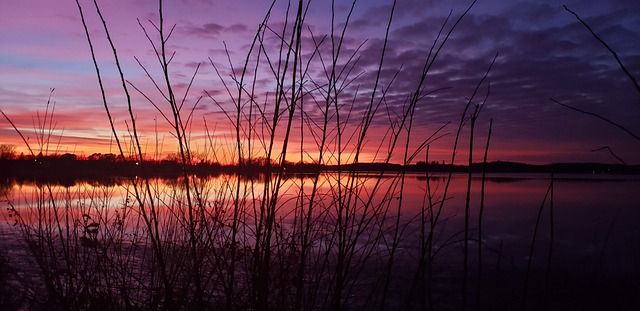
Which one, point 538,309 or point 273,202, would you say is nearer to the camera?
point 273,202

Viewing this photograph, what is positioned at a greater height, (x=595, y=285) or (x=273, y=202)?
(x=273, y=202)

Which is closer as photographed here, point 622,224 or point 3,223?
point 3,223

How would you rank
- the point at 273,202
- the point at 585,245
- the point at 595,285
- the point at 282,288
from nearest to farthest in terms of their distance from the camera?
the point at 273,202 < the point at 282,288 < the point at 595,285 < the point at 585,245

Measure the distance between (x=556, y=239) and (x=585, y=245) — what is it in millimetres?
594

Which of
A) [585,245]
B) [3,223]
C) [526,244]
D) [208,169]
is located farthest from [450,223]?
[3,223]

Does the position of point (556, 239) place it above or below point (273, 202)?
below

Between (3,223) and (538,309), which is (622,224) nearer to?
(538,309)

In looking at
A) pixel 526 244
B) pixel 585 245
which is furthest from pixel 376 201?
pixel 585 245

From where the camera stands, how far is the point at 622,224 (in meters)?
9.60

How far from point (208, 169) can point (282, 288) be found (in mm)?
1877

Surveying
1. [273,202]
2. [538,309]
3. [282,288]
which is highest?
[273,202]

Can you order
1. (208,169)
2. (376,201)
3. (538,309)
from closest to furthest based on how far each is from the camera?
1. (208,169)
2. (538,309)
3. (376,201)

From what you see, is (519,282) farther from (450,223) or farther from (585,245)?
(450,223)

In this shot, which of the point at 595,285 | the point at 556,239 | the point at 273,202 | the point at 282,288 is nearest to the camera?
the point at 273,202
